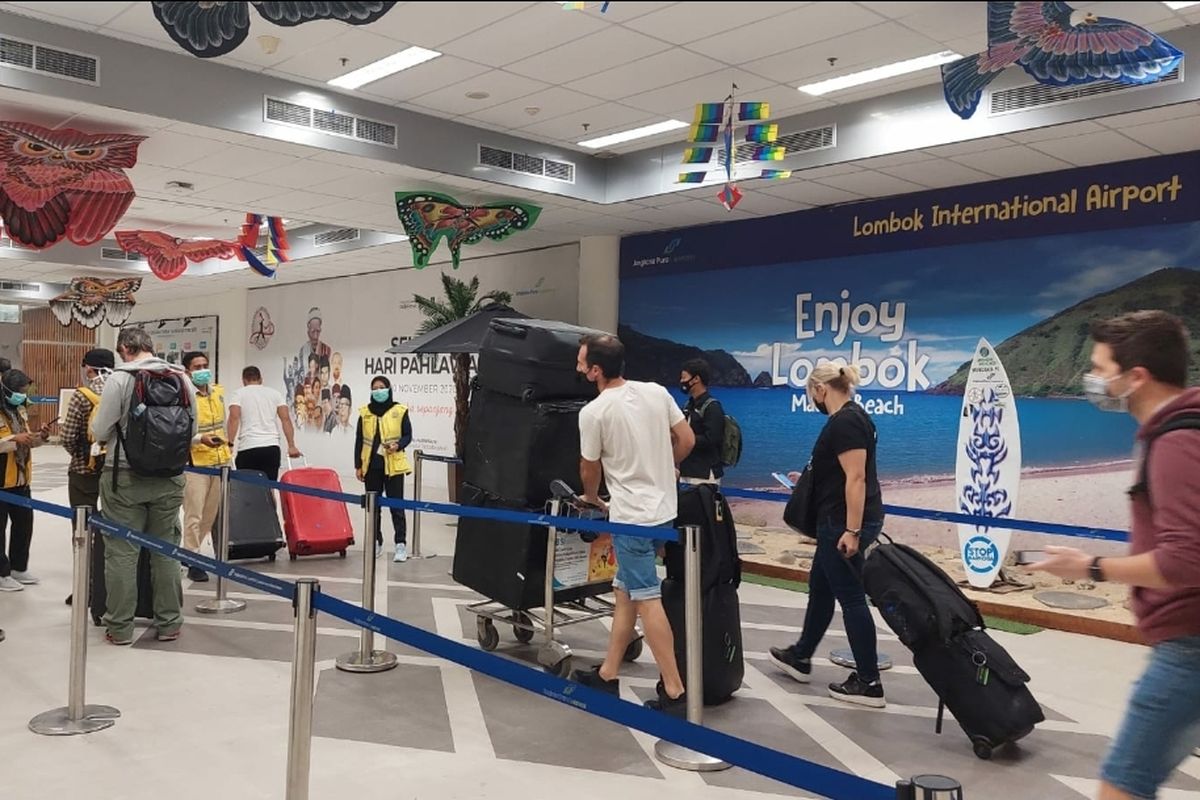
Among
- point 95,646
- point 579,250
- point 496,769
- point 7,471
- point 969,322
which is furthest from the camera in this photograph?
point 579,250

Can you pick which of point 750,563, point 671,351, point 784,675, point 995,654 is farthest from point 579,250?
point 995,654

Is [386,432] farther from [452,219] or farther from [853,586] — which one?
[853,586]

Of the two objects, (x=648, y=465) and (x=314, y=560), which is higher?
(x=648, y=465)

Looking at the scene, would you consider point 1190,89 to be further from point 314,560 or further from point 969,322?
point 314,560

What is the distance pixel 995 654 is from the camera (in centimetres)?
347

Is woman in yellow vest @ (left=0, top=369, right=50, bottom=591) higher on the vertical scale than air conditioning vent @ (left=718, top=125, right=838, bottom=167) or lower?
lower

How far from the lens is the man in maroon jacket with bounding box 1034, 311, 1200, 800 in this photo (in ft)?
5.50

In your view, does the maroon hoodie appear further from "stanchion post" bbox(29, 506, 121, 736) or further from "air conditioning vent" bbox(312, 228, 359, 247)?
"air conditioning vent" bbox(312, 228, 359, 247)

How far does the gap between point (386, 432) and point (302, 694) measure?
474 cm

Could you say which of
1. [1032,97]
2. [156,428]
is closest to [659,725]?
[156,428]

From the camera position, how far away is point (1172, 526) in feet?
5.50

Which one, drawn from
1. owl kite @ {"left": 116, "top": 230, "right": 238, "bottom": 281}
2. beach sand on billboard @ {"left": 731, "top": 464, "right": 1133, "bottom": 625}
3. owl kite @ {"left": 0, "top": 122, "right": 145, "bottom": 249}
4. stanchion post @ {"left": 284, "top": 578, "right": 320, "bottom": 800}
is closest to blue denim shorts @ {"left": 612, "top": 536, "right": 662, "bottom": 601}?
stanchion post @ {"left": 284, "top": 578, "right": 320, "bottom": 800}

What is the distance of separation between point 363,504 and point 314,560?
311 centimetres

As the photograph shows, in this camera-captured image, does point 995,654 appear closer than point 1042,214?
Yes
